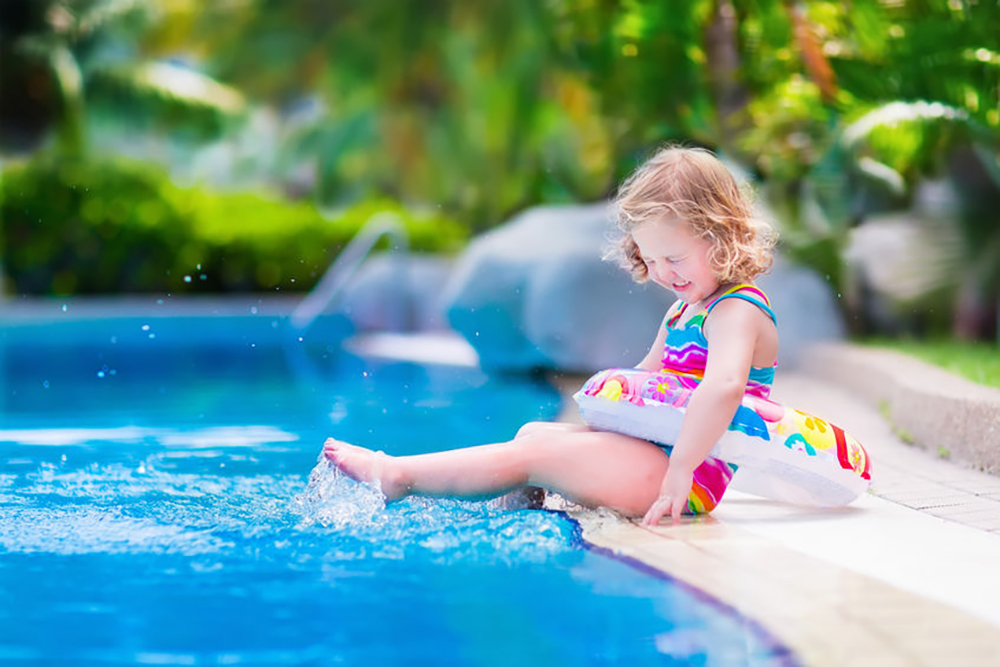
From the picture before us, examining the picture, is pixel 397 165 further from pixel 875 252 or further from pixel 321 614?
pixel 321 614

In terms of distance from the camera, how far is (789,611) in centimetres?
250

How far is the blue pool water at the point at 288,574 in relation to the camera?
2.41 m

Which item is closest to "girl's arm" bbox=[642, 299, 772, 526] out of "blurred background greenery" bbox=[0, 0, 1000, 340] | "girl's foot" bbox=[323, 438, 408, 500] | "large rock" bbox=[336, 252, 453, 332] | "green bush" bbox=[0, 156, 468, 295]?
"girl's foot" bbox=[323, 438, 408, 500]

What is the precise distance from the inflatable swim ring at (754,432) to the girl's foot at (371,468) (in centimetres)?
58

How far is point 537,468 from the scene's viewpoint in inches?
132

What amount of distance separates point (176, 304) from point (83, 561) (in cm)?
1509

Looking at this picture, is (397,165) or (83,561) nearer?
(83,561)

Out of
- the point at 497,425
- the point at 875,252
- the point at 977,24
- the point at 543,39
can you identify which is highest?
the point at 543,39

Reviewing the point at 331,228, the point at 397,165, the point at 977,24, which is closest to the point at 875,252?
the point at 977,24

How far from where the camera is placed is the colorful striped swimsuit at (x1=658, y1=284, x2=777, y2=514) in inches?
130

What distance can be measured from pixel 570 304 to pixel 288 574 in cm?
551

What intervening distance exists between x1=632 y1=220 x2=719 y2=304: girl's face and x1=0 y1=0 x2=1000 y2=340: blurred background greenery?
15.3 ft

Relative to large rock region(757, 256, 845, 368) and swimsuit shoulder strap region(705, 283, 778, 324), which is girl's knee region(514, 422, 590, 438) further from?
large rock region(757, 256, 845, 368)

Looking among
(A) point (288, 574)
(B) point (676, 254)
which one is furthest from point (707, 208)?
(A) point (288, 574)
